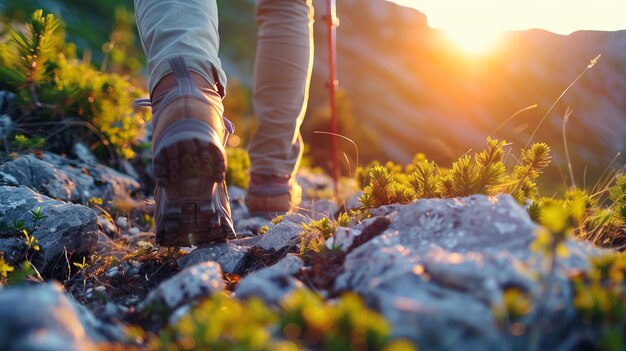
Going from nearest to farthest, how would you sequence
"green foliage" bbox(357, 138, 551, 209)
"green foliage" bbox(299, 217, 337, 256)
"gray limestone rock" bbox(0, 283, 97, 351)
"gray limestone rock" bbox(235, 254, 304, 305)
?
"gray limestone rock" bbox(0, 283, 97, 351) < "gray limestone rock" bbox(235, 254, 304, 305) < "green foliage" bbox(299, 217, 337, 256) < "green foliage" bbox(357, 138, 551, 209)

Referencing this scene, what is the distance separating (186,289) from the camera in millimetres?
1571

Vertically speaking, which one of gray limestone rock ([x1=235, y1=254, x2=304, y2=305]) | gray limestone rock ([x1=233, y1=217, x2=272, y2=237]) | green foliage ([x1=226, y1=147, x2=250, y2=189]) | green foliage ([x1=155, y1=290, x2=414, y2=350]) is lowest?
gray limestone rock ([x1=233, y1=217, x2=272, y2=237])

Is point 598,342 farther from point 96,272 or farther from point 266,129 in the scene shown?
point 266,129

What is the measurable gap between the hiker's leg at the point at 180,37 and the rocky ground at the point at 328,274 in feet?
2.70

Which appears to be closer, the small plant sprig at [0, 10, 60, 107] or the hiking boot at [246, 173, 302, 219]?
the small plant sprig at [0, 10, 60, 107]

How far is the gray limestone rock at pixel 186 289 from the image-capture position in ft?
5.10

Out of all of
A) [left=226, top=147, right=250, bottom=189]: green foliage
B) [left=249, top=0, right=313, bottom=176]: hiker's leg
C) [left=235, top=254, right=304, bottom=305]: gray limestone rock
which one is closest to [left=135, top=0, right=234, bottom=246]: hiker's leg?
[left=235, top=254, right=304, bottom=305]: gray limestone rock

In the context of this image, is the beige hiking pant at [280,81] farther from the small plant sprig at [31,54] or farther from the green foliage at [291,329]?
the green foliage at [291,329]

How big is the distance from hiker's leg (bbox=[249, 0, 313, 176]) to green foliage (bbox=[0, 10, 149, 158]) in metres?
1.22

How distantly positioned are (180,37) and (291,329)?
62.7 inches

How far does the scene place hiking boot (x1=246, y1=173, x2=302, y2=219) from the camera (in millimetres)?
3715

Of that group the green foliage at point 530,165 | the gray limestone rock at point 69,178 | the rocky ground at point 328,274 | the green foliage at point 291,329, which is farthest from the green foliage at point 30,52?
the green foliage at point 530,165

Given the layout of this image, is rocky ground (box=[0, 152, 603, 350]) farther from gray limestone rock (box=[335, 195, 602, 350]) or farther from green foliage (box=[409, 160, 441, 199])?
green foliage (box=[409, 160, 441, 199])

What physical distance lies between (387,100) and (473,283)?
118 feet
